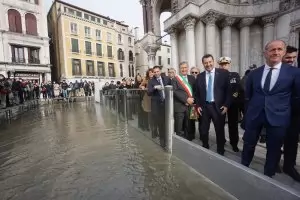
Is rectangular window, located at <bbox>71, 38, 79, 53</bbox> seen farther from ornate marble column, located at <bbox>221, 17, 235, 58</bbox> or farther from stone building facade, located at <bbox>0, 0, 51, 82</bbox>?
ornate marble column, located at <bbox>221, 17, 235, 58</bbox>

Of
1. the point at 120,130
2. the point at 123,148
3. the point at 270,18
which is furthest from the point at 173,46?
the point at 123,148

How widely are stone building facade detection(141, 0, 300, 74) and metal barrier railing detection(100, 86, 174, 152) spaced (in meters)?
6.09

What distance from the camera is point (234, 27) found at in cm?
1205

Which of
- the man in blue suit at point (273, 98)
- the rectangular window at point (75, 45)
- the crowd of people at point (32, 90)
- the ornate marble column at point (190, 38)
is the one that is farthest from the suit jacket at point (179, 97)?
the rectangular window at point (75, 45)

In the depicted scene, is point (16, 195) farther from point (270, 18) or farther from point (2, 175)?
point (270, 18)

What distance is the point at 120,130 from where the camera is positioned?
22.1 ft

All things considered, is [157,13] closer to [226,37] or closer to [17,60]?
[226,37]

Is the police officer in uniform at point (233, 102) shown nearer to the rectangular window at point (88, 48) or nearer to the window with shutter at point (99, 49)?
the rectangular window at point (88, 48)

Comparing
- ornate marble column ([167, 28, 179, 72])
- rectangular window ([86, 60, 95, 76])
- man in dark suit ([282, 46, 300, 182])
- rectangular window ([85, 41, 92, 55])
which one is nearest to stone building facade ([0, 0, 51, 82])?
rectangular window ([85, 41, 92, 55])

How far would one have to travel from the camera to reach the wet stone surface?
9.51 ft

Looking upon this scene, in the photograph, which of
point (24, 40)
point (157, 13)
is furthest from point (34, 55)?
point (157, 13)

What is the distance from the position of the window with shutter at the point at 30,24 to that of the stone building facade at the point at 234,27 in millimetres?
25574

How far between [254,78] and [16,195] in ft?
11.5

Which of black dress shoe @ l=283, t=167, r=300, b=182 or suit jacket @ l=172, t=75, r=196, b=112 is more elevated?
suit jacket @ l=172, t=75, r=196, b=112
